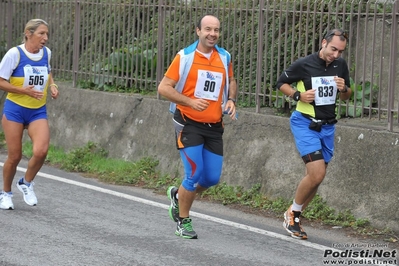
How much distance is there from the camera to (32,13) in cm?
1496

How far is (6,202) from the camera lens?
30.1ft

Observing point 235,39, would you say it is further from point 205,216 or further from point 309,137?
point 309,137

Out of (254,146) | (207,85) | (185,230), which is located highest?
(207,85)

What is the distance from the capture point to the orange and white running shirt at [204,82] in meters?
7.99

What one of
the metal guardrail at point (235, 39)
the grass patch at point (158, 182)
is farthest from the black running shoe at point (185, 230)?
the metal guardrail at point (235, 39)

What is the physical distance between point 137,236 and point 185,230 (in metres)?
0.43

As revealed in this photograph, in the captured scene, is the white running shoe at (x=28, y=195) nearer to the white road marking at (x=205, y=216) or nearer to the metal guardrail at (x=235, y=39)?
the white road marking at (x=205, y=216)

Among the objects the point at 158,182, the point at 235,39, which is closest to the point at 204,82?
the point at 158,182

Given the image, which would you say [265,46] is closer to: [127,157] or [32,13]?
[127,157]

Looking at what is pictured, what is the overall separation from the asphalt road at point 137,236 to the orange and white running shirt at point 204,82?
3.66 ft

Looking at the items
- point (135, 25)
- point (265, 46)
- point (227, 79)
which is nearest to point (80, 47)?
point (135, 25)

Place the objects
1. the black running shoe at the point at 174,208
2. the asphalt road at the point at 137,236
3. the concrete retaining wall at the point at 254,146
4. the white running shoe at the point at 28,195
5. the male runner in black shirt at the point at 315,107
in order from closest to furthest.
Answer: the asphalt road at the point at 137,236 < the male runner in black shirt at the point at 315,107 < the black running shoe at the point at 174,208 < the concrete retaining wall at the point at 254,146 < the white running shoe at the point at 28,195

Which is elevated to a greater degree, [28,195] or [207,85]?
[207,85]

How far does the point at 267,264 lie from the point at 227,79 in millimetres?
1879
